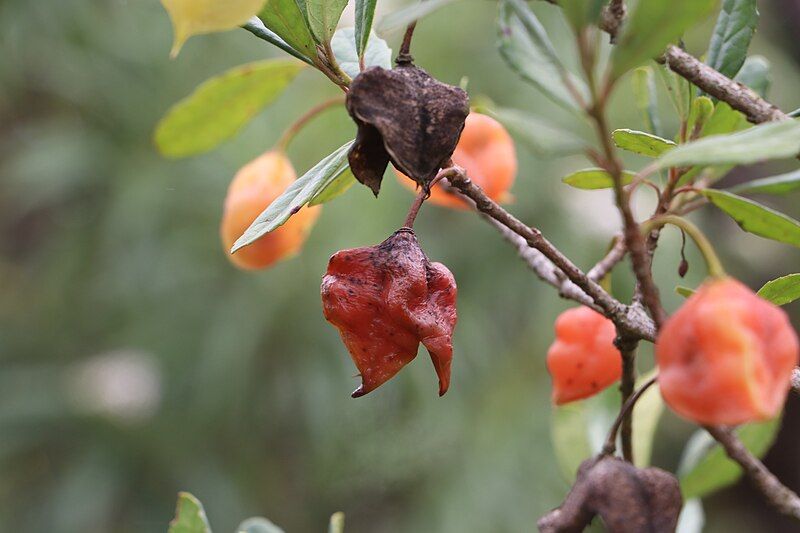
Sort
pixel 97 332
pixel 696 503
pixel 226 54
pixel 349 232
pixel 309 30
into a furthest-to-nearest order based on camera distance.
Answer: pixel 226 54
pixel 97 332
pixel 349 232
pixel 696 503
pixel 309 30

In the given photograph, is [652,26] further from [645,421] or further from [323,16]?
[645,421]

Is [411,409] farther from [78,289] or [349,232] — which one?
[78,289]

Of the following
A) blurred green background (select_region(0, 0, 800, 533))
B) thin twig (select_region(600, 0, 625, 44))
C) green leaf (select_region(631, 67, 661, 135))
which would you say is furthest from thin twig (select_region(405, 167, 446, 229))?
blurred green background (select_region(0, 0, 800, 533))

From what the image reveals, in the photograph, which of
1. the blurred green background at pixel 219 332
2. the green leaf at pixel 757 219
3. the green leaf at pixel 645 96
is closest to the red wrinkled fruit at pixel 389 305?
the green leaf at pixel 757 219

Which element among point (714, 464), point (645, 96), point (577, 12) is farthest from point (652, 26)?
point (714, 464)

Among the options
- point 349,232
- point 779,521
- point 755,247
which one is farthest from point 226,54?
point 779,521

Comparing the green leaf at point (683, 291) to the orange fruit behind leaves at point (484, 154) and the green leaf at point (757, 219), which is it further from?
the orange fruit behind leaves at point (484, 154)

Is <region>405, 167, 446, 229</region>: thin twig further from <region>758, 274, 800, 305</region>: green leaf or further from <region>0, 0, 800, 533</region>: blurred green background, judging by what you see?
<region>0, 0, 800, 533</region>: blurred green background
